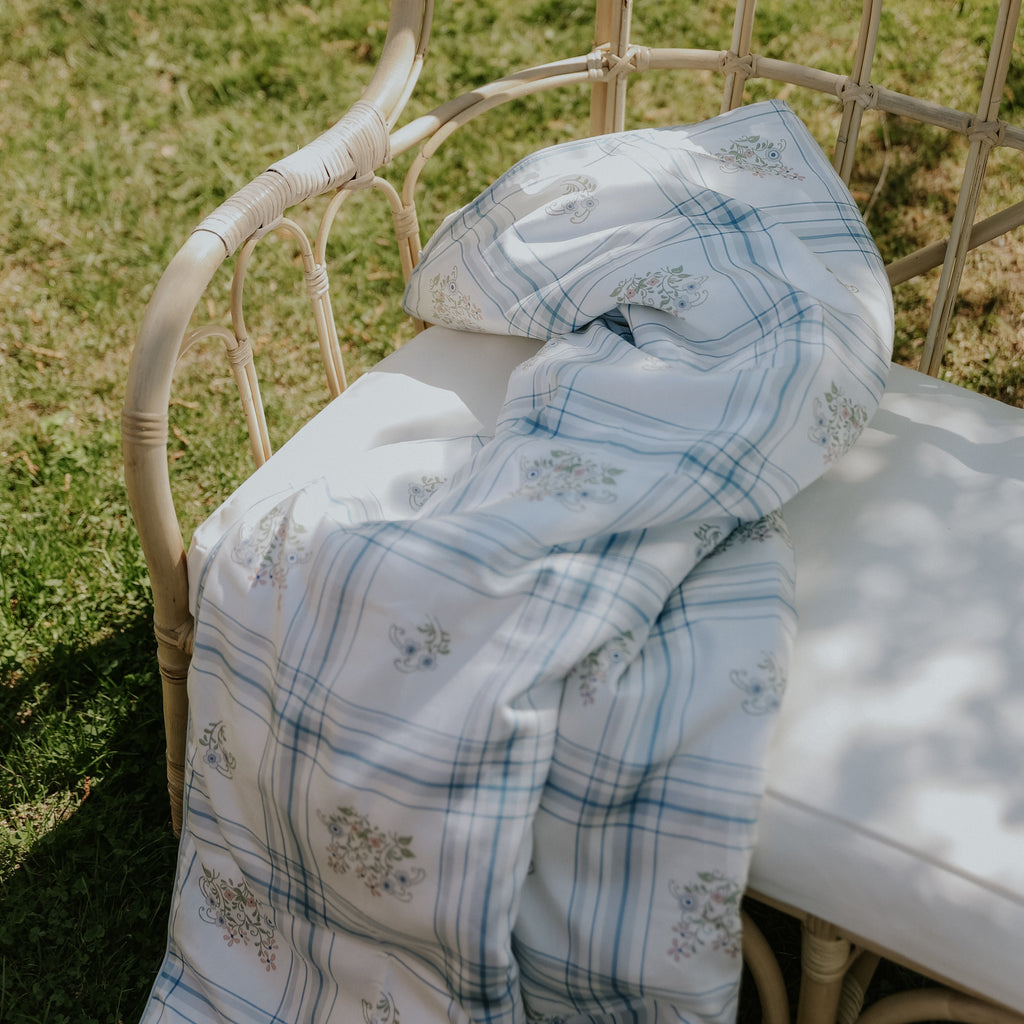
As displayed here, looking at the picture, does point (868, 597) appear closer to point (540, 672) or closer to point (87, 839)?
point (540, 672)

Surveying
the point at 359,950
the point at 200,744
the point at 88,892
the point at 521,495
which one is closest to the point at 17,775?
the point at 88,892

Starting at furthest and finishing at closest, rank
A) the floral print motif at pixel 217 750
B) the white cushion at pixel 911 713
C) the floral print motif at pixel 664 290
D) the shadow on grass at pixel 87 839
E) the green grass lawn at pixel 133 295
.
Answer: the green grass lawn at pixel 133 295, the shadow on grass at pixel 87 839, the floral print motif at pixel 664 290, the floral print motif at pixel 217 750, the white cushion at pixel 911 713

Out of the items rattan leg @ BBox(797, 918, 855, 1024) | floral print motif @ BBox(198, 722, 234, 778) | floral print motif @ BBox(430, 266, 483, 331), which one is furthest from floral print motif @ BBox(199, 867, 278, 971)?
floral print motif @ BBox(430, 266, 483, 331)

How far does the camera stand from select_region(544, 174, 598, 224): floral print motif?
1.42 metres

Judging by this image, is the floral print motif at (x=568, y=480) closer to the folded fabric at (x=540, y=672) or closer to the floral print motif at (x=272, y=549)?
the folded fabric at (x=540, y=672)

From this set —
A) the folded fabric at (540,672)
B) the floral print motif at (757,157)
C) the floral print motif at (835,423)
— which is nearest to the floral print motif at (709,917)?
the folded fabric at (540,672)

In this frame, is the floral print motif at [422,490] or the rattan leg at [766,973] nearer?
the rattan leg at [766,973]

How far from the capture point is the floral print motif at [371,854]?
1003 mm

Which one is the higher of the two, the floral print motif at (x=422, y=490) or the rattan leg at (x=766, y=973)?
the floral print motif at (x=422, y=490)

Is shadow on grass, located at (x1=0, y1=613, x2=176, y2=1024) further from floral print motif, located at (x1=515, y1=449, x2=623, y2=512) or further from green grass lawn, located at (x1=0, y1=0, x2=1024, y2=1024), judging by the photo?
floral print motif, located at (x1=515, y1=449, x2=623, y2=512)

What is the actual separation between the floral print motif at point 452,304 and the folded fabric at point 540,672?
0.16 metres

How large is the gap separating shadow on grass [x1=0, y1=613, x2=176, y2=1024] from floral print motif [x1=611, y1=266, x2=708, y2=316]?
0.96 metres

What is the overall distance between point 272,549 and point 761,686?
0.52m

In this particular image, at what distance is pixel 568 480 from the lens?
1086 millimetres
